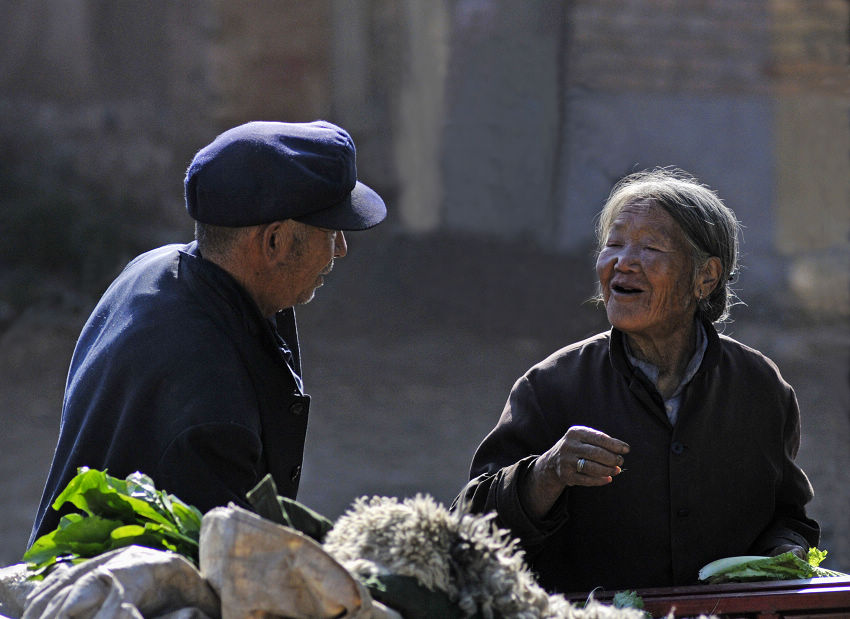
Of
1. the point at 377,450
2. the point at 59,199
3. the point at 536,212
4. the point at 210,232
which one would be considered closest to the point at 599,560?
the point at 210,232

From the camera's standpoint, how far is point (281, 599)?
143 centimetres

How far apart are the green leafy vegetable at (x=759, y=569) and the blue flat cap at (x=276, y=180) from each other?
103 centimetres

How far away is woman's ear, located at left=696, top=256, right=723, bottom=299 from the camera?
274 cm

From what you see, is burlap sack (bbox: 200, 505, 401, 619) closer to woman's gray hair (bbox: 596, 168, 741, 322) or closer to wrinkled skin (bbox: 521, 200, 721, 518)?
wrinkled skin (bbox: 521, 200, 721, 518)

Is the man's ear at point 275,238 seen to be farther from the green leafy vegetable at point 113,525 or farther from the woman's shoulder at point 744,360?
the woman's shoulder at point 744,360

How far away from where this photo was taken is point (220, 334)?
2.21 m

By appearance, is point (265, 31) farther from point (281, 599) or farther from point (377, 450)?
point (281, 599)

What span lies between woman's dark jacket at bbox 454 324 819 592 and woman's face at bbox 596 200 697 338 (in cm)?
10

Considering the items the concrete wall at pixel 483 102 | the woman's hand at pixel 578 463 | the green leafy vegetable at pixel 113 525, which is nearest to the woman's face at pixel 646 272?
the woman's hand at pixel 578 463

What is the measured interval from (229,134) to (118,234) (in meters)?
7.53

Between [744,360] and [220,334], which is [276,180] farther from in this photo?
[744,360]

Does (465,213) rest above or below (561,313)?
above

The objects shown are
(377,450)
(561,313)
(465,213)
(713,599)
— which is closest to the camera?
(713,599)

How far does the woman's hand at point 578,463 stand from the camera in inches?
85.8
